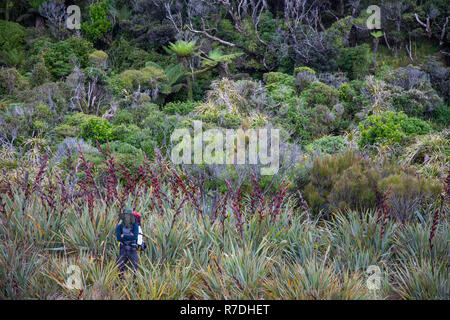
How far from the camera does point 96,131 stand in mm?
8344

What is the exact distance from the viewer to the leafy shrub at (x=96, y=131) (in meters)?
8.35

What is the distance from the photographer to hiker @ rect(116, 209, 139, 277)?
128 inches

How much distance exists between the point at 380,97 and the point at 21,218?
10243 mm

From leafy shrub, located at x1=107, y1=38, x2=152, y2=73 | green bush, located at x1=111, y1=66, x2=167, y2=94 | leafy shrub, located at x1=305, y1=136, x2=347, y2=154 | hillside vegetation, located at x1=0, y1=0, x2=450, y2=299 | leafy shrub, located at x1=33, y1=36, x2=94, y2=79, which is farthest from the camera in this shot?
leafy shrub, located at x1=107, y1=38, x2=152, y2=73

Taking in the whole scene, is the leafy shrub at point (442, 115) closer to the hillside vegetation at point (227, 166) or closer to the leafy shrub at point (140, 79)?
the hillside vegetation at point (227, 166)

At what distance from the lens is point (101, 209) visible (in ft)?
14.1

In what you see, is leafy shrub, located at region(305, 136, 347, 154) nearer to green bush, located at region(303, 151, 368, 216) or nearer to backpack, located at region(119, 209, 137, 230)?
green bush, located at region(303, 151, 368, 216)

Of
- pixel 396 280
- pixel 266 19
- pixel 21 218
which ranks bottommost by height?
pixel 396 280

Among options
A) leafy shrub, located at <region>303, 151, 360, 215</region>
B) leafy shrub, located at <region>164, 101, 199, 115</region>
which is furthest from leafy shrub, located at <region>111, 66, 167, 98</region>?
leafy shrub, located at <region>303, 151, 360, 215</region>

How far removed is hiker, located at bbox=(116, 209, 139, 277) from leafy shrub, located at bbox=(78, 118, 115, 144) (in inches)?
212

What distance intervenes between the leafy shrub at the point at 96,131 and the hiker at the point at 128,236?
5391 mm

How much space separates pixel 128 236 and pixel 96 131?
557cm

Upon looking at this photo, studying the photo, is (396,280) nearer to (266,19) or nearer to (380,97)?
(380,97)

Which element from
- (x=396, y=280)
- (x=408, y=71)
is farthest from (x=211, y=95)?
(x=396, y=280)
